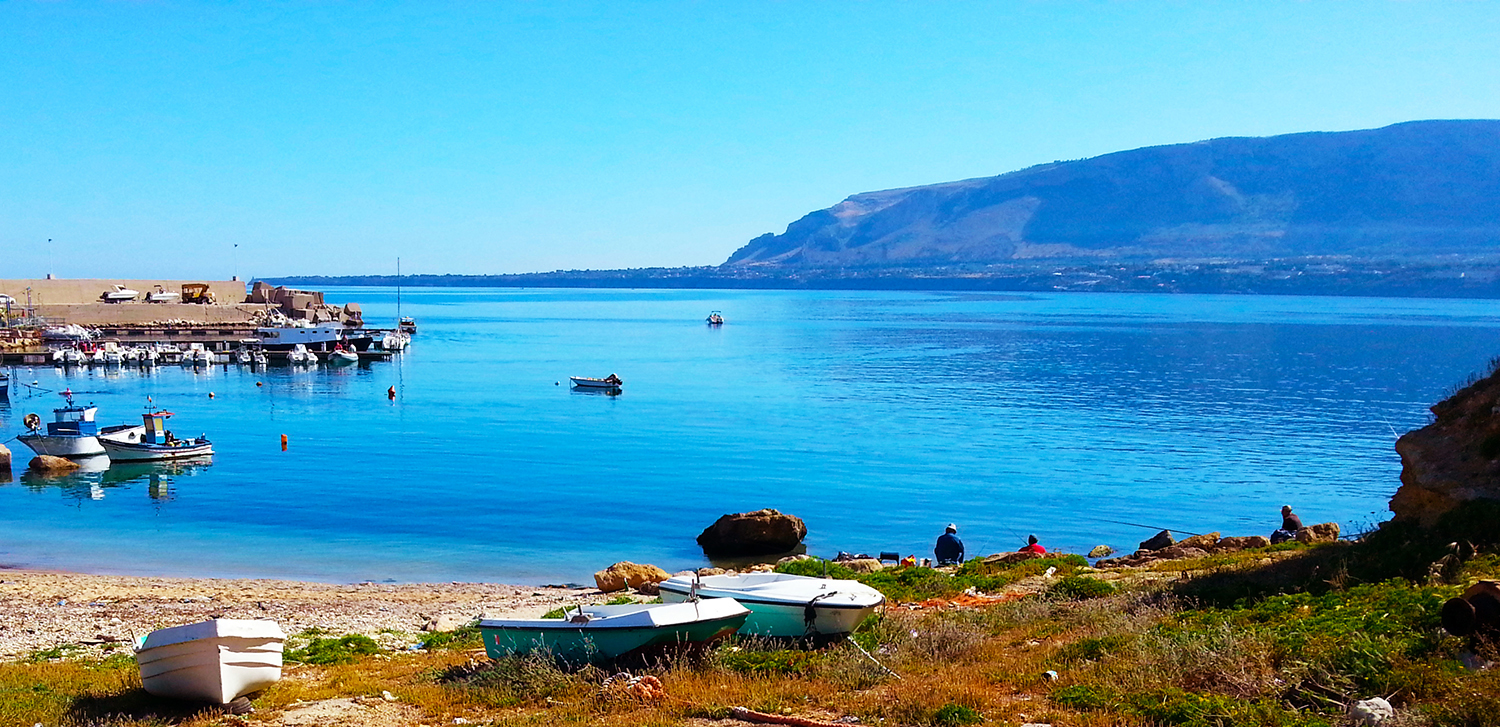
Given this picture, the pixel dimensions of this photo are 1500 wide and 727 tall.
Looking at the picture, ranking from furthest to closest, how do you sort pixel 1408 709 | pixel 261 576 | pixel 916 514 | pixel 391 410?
pixel 391 410 < pixel 916 514 < pixel 261 576 < pixel 1408 709

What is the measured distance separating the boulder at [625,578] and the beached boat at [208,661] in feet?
30.0

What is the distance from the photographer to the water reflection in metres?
32.5

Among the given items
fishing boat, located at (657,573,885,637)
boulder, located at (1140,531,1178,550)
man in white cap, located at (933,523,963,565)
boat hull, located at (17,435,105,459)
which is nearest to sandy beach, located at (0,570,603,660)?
fishing boat, located at (657,573,885,637)

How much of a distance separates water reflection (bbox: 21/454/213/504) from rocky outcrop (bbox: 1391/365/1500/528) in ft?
98.9

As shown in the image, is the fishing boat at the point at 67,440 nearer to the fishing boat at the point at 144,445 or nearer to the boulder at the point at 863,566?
the fishing boat at the point at 144,445

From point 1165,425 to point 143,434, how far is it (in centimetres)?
3810

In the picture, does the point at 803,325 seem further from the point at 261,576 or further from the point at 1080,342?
the point at 261,576

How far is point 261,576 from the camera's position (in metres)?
22.8

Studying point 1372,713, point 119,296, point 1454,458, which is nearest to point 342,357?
point 119,296

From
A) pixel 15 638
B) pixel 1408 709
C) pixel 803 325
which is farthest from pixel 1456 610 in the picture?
pixel 803 325

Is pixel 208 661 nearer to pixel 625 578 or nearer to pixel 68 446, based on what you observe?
pixel 625 578

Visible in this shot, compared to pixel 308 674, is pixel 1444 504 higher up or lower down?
higher up

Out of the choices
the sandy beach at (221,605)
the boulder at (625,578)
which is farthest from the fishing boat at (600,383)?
the boulder at (625,578)

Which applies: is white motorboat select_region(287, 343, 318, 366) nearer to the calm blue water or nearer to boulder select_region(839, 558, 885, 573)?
the calm blue water
